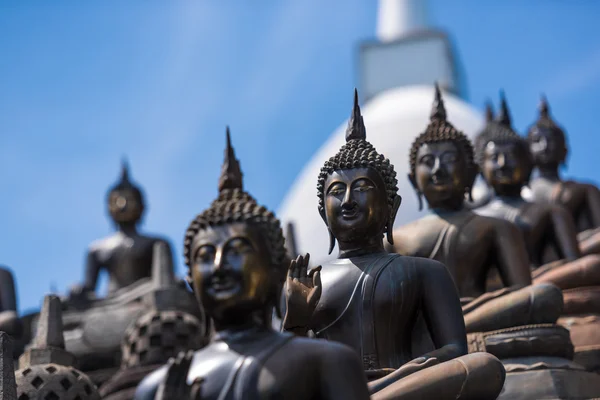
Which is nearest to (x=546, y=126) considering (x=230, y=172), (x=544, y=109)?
(x=544, y=109)

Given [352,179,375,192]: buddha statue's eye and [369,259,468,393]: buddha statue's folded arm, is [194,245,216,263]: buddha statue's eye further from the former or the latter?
[352,179,375,192]: buddha statue's eye

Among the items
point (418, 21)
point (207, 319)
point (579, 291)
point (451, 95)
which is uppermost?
point (418, 21)

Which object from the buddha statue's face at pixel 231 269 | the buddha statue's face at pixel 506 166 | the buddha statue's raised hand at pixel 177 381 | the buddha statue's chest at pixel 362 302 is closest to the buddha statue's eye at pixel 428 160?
the buddha statue's chest at pixel 362 302

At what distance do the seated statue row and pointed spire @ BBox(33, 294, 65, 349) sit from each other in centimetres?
211

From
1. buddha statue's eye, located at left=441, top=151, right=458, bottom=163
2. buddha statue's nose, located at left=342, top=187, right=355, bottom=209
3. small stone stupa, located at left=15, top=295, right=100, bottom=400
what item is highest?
buddha statue's eye, located at left=441, top=151, right=458, bottom=163

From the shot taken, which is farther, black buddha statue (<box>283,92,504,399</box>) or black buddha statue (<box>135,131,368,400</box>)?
black buddha statue (<box>283,92,504,399</box>)

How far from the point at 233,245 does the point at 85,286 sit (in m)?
8.99

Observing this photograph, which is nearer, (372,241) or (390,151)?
(372,241)

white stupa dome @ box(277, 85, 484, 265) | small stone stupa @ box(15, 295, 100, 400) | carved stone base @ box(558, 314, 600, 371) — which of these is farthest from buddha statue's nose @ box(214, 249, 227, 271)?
white stupa dome @ box(277, 85, 484, 265)

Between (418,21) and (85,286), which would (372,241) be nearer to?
(85,286)

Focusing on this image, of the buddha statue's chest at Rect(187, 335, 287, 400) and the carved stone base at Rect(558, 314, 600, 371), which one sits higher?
the buddha statue's chest at Rect(187, 335, 287, 400)

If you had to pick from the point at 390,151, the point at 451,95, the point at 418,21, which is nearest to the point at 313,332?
the point at 390,151

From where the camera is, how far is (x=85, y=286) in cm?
1503

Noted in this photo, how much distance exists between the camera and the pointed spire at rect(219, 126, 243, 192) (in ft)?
23.2
